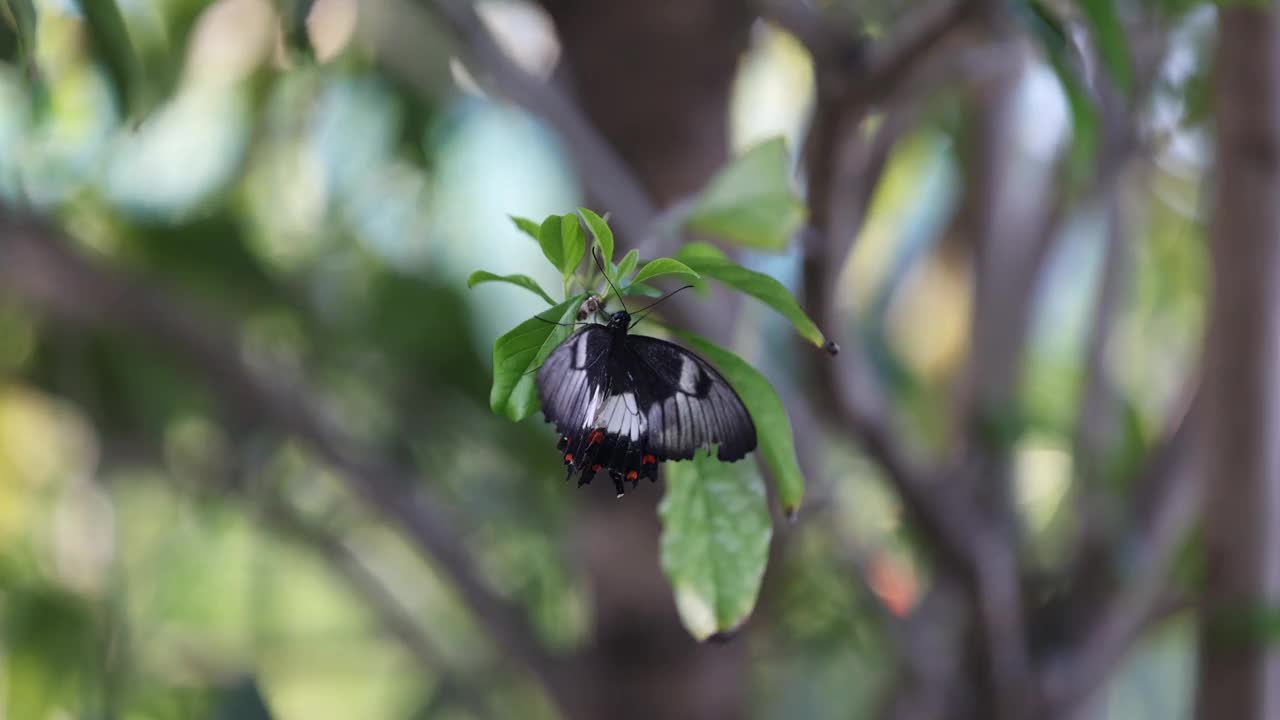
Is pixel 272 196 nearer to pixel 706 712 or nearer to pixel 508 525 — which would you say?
pixel 508 525

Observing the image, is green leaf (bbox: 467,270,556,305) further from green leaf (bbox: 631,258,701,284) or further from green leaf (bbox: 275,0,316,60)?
green leaf (bbox: 275,0,316,60)

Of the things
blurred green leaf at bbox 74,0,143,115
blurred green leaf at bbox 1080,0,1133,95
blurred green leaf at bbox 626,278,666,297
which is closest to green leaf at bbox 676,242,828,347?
blurred green leaf at bbox 626,278,666,297

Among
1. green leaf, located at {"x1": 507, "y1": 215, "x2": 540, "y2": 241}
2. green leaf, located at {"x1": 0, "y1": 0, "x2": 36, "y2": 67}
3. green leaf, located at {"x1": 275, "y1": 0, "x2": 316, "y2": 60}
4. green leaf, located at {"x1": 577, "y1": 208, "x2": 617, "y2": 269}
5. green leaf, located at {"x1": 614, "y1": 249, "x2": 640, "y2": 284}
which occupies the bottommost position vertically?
green leaf, located at {"x1": 577, "y1": 208, "x2": 617, "y2": 269}

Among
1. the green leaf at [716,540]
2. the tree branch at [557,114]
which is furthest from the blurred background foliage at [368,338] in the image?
the green leaf at [716,540]

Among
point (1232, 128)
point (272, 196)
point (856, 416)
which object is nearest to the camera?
point (1232, 128)

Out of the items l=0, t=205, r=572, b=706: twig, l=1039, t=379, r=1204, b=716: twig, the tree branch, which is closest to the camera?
the tree branch

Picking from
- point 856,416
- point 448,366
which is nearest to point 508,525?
point 448,366

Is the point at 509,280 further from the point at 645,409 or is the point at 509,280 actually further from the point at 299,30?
the point at 299,30
